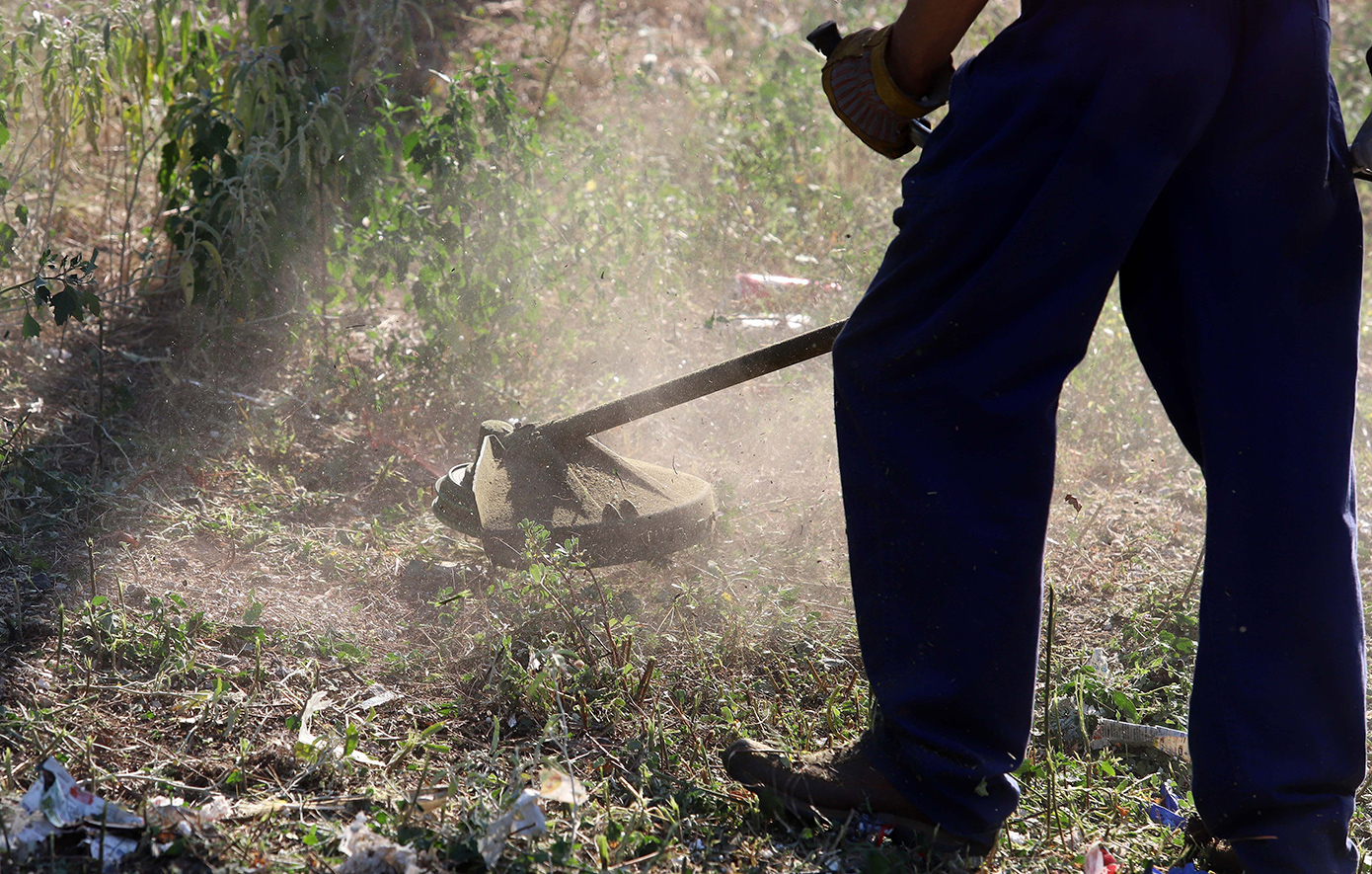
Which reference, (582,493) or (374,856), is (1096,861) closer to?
(374,856)

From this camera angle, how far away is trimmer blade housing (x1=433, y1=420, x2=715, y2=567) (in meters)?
2.36

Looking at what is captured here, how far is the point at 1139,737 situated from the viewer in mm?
1992

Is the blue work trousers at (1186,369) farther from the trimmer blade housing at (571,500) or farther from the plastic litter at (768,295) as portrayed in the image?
the plastic litter at (768,295)

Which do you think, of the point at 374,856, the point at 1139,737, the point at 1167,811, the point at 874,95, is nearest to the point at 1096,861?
the point at 1167,811

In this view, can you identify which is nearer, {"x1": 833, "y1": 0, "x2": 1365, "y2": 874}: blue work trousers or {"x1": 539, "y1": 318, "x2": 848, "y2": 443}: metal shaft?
{"x1": 833, "y1": 0, "x2": 1365, "y2": 874}: blue work trousers

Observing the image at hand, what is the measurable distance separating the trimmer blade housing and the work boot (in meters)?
0.73

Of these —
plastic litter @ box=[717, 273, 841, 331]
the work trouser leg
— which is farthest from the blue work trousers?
plastic litter @ box=[717, 273, 841, 331]

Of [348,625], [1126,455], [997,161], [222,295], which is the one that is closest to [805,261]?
[1126,455]

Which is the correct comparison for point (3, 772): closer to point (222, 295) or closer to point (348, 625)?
point (348, 625)

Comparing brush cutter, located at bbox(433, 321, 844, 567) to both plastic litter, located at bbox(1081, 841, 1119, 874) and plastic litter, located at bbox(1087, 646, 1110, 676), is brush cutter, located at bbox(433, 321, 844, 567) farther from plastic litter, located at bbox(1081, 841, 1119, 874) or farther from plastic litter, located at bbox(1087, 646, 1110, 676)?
plastic litter, located at bbox(1081, 841, 1119, 874)

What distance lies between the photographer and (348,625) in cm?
229

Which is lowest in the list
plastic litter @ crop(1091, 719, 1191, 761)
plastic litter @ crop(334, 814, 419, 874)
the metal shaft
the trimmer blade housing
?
plastic litter @ crop(1091, 719, 1191, 761)

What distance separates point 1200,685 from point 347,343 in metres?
2.77

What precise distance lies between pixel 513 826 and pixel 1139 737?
1.18 metres
